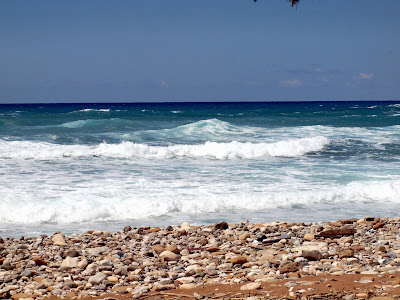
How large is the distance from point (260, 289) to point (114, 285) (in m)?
1.55

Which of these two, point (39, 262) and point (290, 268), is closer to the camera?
point (290, 268)

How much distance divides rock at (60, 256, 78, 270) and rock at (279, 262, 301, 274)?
2.38 metres

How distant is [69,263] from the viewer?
18.5 feet

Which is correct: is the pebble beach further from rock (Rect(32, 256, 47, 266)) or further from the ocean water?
the ocean water

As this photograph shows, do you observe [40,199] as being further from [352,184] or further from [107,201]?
[352,184]

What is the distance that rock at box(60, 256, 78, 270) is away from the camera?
5.55m

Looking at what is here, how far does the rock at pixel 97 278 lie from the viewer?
5014 millimetres

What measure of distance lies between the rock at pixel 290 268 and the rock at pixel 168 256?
1378 millimetres

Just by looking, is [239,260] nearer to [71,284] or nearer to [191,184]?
[71,284]

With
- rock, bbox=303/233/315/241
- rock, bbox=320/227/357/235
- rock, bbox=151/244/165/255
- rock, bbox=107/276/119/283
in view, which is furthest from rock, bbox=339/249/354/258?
rock, bbox=107/276/119/283

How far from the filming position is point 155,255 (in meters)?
6.11

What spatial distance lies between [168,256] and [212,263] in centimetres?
60

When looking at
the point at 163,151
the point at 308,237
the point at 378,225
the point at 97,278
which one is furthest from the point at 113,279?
the point at 163,151

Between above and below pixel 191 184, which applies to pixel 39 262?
below
